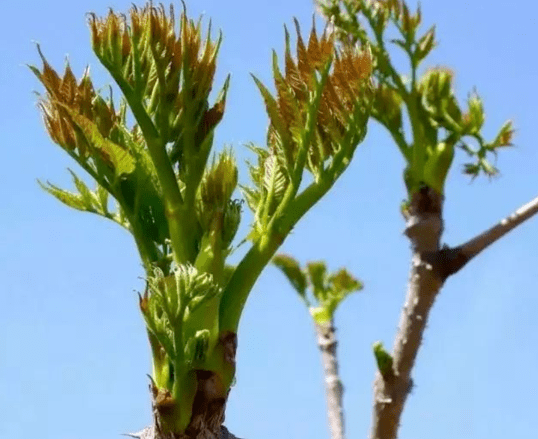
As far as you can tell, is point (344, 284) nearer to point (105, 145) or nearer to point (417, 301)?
point (417, 301)

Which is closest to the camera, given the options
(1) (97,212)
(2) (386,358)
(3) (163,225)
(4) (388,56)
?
(2) (386,358)

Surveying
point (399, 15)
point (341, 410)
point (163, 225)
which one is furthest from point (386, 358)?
point (399, 15)

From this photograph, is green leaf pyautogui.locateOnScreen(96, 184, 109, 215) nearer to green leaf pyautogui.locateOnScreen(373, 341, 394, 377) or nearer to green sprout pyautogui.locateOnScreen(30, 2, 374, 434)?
green sprout pyautogui.locateOnScreen(30, 2, 374, 434)

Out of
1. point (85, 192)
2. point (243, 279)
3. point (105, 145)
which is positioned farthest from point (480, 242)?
point (85, 192)

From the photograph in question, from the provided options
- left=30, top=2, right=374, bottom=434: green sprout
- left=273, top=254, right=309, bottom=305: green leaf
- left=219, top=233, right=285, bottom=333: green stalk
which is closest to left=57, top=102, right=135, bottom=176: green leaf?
left=30, top=2, right=374, bottom=434: green sprout

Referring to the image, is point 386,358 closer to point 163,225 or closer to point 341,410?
point 341,410

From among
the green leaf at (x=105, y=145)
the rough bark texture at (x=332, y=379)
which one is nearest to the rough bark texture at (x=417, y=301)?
the rough bark texture at (x=332, y=379)
